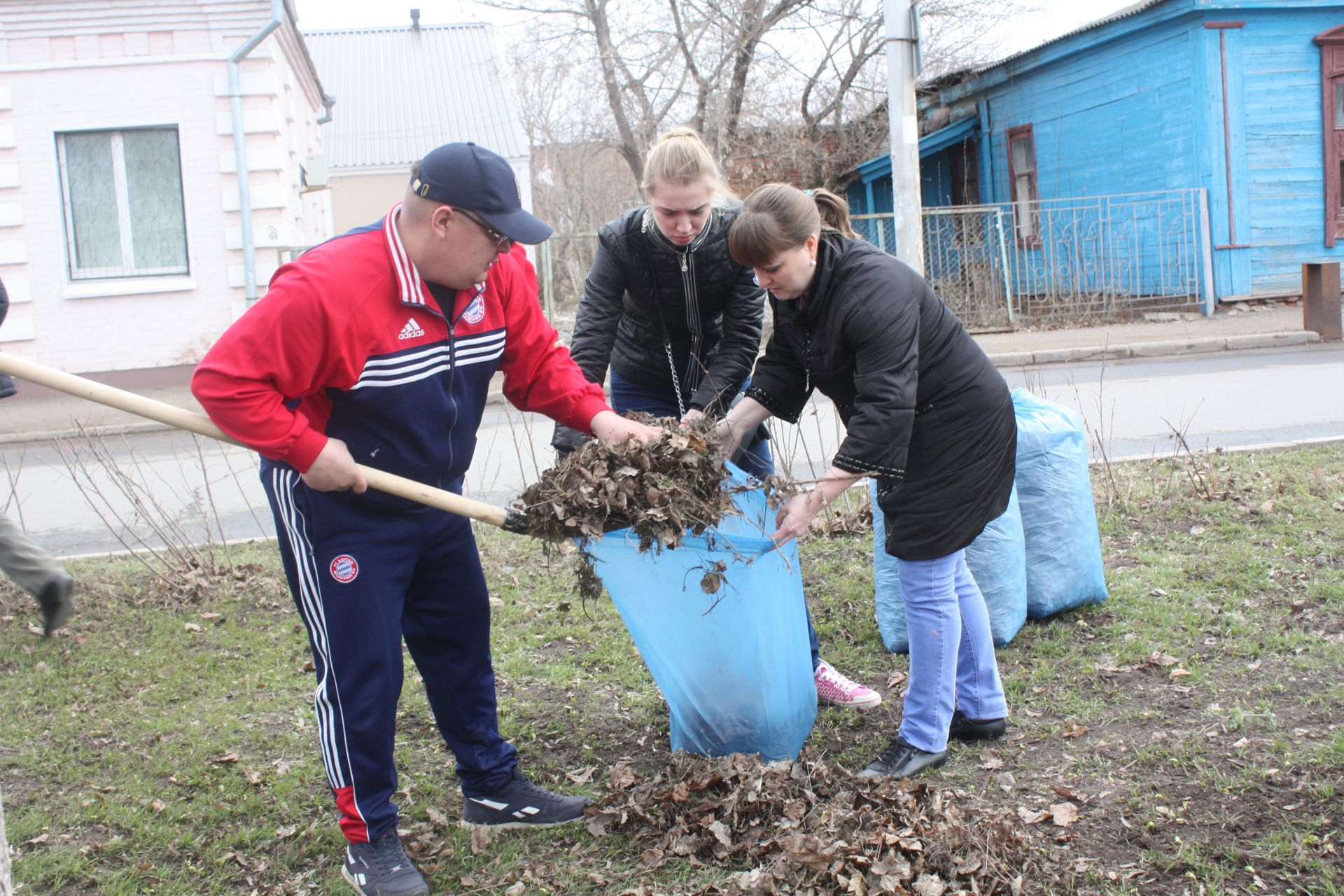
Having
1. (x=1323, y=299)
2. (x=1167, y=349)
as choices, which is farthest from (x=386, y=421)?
(x=1323, y=299)

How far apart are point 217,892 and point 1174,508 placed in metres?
4.53

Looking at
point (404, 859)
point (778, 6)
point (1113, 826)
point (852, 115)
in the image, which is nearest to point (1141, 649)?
point (1113, 826)

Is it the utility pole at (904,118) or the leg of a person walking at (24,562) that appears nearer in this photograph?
the leg of a person walking at (24,562)

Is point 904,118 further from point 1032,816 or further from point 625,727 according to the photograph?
point 1032,816

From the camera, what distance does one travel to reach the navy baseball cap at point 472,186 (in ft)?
8.10

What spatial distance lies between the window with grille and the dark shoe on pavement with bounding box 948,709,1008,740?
16.1 m

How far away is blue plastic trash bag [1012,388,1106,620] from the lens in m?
4.10

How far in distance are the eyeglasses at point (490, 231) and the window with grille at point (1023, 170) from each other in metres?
17.0

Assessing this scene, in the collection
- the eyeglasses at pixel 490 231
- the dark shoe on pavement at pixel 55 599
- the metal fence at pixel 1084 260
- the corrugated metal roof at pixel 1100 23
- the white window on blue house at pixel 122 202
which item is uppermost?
the corrugated metal roof at pixel 1100 23

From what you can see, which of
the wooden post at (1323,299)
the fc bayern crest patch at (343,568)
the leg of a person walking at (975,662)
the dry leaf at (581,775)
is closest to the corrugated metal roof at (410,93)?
the wooden post at (1323,299)

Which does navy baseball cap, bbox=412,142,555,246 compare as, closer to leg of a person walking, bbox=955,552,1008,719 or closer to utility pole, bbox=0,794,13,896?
utility pole, bbox=0,794,13,896

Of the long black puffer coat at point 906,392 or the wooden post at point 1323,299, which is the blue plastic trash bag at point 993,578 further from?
the wooden post at point 1323,299

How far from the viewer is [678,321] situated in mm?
3654

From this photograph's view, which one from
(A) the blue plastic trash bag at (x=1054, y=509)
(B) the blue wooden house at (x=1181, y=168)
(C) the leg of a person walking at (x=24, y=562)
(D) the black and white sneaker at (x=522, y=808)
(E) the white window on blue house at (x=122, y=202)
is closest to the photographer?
(C) the leg of a person walking at (x=24, y=562)
